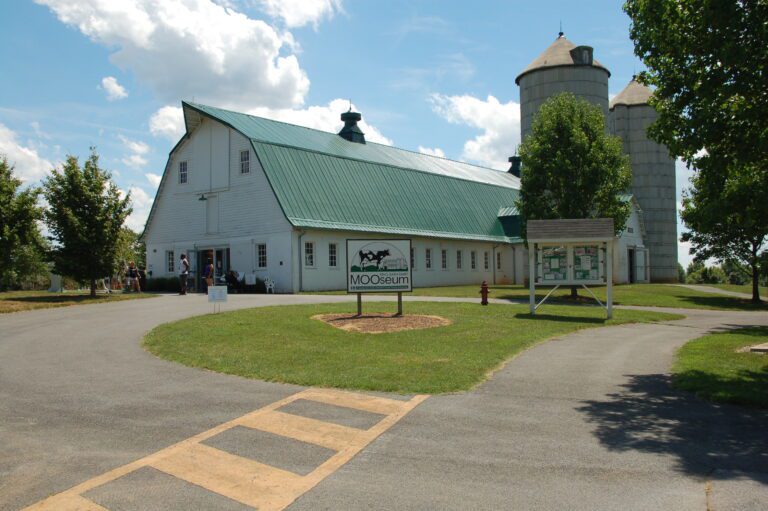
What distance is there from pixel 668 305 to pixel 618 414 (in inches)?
909

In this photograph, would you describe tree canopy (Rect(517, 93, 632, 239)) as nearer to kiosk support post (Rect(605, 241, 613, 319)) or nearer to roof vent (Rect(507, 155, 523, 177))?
kiosk support post (Rect(605, 241, 613, 319))

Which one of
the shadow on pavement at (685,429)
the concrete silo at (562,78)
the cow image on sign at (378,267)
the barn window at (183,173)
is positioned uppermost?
the concrete silo at (562,78)

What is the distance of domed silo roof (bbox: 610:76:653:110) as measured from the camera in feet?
169

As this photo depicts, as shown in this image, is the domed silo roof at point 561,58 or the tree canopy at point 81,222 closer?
the tree canopy at point 81,222

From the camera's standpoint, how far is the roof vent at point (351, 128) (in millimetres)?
43000

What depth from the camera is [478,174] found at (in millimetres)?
53438

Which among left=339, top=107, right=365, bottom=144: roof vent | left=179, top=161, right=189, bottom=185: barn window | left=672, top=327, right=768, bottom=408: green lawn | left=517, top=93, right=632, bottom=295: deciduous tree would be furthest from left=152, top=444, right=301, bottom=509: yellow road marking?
left=339, top=107, right=365, bottom=144: roof vent

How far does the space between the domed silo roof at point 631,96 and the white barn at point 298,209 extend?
12.1 meters

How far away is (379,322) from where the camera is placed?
16.1 meters

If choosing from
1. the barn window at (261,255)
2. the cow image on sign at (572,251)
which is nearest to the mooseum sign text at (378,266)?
the cow image on sign at (572,251)

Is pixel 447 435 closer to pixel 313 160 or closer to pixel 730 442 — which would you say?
pixel 730 442

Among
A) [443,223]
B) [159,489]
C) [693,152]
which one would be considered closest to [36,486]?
[159,489]

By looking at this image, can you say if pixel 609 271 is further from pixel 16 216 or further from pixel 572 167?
pixel 16 216

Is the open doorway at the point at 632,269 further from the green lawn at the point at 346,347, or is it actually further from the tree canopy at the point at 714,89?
the tree canopy at the point at 714,89
